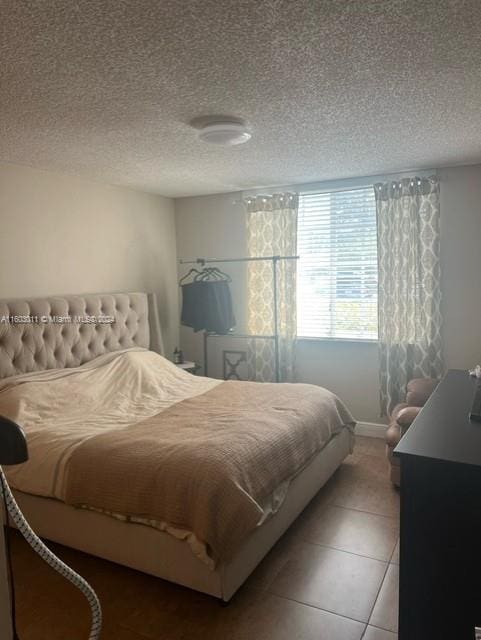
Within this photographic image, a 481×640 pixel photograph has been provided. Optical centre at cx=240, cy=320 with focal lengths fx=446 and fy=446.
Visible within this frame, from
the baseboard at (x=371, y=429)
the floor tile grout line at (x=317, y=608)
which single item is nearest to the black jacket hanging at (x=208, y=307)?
the baseboard at (x=371, y=429)

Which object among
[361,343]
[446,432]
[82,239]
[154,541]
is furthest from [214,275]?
[446,432]

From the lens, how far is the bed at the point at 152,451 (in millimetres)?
1976

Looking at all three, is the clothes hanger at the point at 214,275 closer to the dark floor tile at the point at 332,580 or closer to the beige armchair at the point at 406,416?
the beige armchair at the point at 406,416

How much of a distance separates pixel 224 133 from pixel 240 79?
56 centimetres

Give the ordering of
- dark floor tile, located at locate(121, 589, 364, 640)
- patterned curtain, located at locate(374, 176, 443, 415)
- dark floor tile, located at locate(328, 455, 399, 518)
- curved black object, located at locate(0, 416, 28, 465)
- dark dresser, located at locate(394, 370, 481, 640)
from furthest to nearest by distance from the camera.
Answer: patterned curtain, located at locate(374, 176, 443, 415), dark floor tile, located at locate(328, 455, 399, 518), dark floor tile, located at locate(121, 589, 364, 640), dark dresser, located at locate(394, 370, 481, 640), curved black object, located at locate(0, 416, 28, 465)

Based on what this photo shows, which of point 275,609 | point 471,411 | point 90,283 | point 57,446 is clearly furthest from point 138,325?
point 471,411

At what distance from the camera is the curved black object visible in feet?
2.67

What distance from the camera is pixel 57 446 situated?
7.81 ft

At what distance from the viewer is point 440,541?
4.38 feet

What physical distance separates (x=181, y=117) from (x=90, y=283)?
1929 millimetres

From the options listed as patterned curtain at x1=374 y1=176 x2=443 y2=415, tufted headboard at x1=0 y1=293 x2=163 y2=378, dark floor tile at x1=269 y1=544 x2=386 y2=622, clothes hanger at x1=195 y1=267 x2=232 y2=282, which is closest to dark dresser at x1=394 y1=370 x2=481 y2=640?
dark floor tile at x1=269 y1=544 x2=386 y2=622

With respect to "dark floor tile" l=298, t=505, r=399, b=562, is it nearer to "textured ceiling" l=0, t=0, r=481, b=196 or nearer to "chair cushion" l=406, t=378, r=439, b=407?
"chair cushion" l=406, t=378, r=439, b=407

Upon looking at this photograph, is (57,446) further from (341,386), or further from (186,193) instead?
(186,193)

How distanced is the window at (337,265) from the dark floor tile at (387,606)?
229 centimetres
